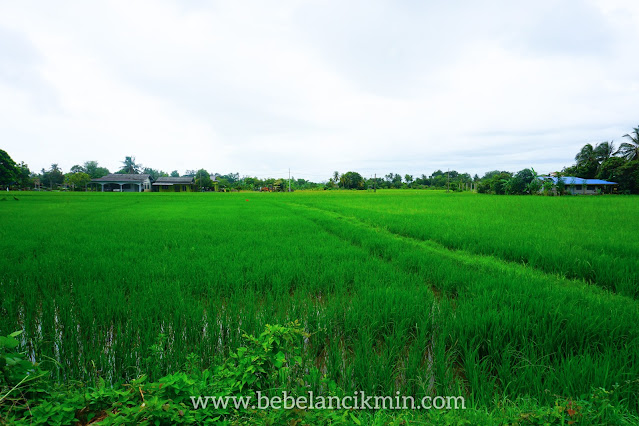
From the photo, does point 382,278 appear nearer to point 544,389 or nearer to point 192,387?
point 544,389

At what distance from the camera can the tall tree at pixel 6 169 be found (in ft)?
88.1

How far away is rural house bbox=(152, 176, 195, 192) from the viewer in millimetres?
57688

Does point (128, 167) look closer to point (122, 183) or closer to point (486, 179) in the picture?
point (122, 183)

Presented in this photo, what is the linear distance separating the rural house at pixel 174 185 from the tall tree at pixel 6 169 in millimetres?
29462

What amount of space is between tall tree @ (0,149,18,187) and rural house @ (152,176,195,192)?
96.7 ft

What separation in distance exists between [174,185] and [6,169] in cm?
3098

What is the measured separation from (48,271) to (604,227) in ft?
40.6

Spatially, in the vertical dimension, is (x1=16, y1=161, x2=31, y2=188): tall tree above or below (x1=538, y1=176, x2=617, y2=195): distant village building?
above

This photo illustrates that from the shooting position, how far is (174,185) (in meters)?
57.9

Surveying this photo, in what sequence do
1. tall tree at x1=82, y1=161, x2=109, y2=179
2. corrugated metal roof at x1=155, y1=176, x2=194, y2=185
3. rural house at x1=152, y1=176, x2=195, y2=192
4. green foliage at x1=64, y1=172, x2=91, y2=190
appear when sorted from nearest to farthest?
green foliage at x1=64, y1=172, x2=91, y2=190, rural house at x1=152, y1=176, x2=195, y2=192, corrugated metal roof at x1=155, y1=176, x2=194, y2=185, tall tree at x1=82, y1=161, x2=109, y2=179

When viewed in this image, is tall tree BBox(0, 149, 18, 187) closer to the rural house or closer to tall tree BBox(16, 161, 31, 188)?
tall tree BBox(16, 161, 31, 188)

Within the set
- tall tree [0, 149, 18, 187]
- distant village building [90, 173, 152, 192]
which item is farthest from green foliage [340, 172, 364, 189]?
tall tree [0, 149, 18, 187]

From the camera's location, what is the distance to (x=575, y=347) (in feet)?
7.27

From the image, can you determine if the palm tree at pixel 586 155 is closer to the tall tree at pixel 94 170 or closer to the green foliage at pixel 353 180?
the green foliage at pixel 353 180
